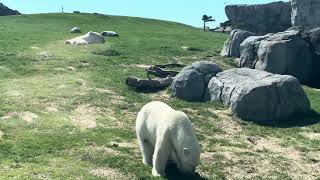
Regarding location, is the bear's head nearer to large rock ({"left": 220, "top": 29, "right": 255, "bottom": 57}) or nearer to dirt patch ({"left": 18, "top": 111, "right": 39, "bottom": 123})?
dirt patch ({"left": 18, "top": 111, "right": 39, "bottom": 123})

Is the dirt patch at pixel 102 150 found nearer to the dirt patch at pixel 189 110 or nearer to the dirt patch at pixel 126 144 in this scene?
the dirt patch at pixel 126 144

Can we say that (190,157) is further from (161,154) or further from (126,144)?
(126,144)

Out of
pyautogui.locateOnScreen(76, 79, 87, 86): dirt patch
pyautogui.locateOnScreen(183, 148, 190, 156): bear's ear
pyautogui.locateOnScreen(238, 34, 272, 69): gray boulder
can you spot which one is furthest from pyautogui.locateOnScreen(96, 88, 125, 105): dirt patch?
pyautogui.locateOnScreen(238, 34, 272, 69): gray boulder

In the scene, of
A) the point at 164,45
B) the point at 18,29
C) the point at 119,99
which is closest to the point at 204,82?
the point at 119,99

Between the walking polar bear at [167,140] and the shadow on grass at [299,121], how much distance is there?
31.8ft

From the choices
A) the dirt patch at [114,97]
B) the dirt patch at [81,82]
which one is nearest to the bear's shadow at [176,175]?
the dirt patch at [114,97]

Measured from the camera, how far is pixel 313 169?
18.5 metres

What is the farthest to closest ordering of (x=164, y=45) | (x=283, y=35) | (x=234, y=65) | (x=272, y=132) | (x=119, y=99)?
1. (x=164, y=45)
2. (x=234, y=65)
3. (x=283, y=35)
4. (x=119, y=99)
5. (x=272, y=132)

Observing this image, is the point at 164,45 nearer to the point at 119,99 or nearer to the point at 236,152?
the point at 119,99

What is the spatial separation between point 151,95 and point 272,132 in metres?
8.69

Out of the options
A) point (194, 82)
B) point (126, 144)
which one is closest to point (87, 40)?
point (194, 82)

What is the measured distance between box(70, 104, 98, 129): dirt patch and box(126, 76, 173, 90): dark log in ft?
19.1

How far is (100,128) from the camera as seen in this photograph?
71.6ft

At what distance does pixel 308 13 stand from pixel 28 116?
37.0 m
